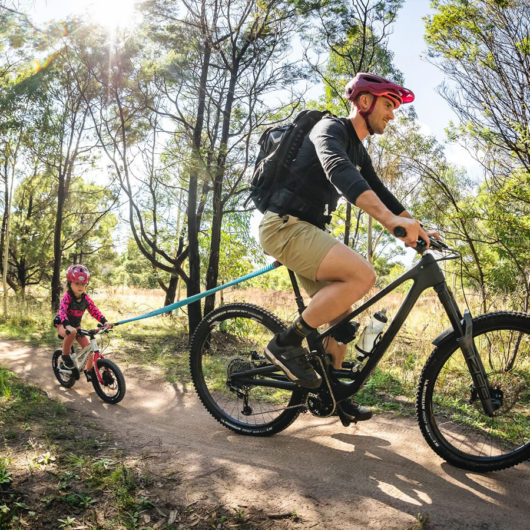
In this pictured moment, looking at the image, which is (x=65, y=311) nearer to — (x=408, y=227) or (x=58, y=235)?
(x=408, y=227)

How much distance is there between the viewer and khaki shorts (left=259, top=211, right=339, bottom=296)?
2873 millimetres

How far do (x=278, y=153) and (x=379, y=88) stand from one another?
818mm

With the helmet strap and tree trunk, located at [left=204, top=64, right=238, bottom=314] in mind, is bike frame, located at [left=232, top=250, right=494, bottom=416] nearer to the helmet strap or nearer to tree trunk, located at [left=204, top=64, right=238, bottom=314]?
the helmet strap

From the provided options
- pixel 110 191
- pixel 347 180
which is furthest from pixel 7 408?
pixel 110 191

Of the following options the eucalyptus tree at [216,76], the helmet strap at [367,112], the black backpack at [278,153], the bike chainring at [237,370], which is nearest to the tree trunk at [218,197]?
the eucalyptus tree at [216,76]

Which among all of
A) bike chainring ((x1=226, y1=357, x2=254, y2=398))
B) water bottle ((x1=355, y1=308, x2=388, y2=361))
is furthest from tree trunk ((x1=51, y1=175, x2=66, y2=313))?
water bottle ((x1=355, y1=308, x2=388, y2=361))

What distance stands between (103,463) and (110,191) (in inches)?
547

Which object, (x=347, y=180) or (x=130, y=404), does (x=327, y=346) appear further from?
(x=130, y=404)

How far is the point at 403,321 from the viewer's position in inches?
115

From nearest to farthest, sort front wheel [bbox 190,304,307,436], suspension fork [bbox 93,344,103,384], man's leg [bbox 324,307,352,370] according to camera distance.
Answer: man's leg [bbox 324,307,352,370], front wheel [bbox 190,304,307,436], suspension fork [bbox 93,344,103,384]

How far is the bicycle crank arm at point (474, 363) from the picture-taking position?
2676 mm

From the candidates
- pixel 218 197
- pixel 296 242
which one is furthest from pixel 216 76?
pixel 296 242

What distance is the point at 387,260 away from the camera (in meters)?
47.2

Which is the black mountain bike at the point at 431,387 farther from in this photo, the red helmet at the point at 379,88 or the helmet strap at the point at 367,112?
the red helmet at the point at 379,88
